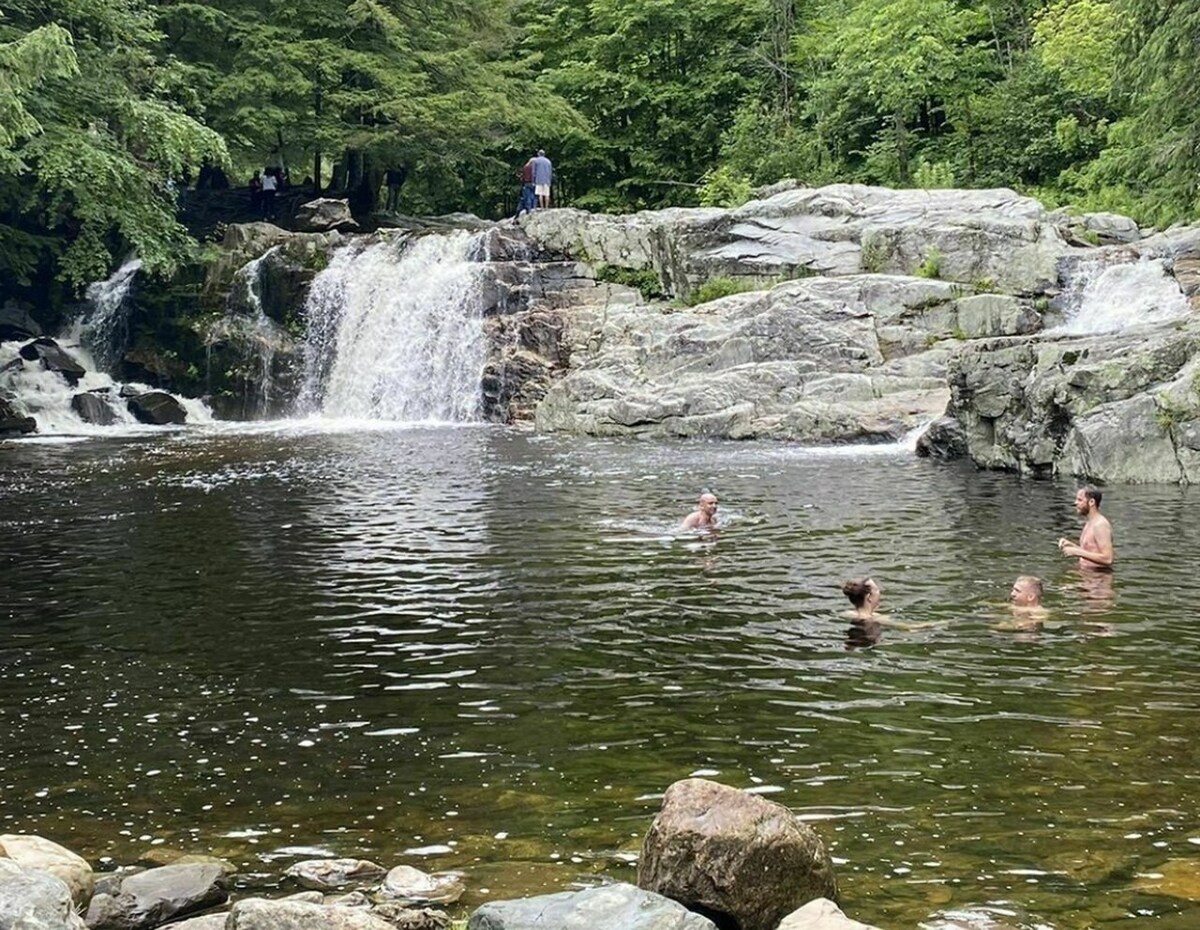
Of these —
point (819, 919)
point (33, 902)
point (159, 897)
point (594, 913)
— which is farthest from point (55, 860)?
point (819, 919)

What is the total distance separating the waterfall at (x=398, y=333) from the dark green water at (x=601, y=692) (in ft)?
52.2

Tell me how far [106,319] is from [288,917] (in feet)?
119

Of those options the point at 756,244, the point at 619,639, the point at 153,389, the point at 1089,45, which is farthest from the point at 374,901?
the point at 1089,45

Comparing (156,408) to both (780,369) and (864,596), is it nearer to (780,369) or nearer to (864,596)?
(780,369)

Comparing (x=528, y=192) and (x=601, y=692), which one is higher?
(x=528, y=192)

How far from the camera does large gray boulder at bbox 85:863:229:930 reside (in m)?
5.45

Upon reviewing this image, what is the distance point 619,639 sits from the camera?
10.5 m

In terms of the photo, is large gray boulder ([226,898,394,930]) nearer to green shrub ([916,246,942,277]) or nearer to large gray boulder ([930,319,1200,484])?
large gray boulder ([930,319,1200,484])

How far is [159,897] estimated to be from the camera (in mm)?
5570

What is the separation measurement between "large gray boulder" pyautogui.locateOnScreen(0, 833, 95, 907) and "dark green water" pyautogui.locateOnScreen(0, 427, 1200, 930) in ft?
2.64

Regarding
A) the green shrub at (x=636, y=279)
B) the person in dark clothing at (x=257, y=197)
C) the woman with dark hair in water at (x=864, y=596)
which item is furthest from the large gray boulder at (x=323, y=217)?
the woman with dark hair in water at (x=864, y=596)

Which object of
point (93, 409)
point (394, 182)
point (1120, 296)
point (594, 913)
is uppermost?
point (394, 182)

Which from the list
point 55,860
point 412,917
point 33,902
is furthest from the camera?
point 55,860

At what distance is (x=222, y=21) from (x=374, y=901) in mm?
39726
